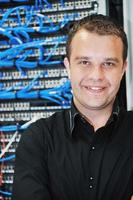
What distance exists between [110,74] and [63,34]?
28.7 inches

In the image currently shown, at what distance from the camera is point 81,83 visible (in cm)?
130

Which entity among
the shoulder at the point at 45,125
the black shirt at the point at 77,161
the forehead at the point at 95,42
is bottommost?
the black shirt at the point at 77,161

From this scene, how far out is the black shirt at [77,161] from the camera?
130 centimetres

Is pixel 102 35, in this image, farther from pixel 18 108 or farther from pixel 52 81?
pixel 18 108

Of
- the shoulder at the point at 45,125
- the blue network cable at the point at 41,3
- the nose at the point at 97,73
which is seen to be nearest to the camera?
the nose at the point at 97,73

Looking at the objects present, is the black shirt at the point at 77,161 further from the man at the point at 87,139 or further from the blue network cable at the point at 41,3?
the blue network cable at the point at 41,3

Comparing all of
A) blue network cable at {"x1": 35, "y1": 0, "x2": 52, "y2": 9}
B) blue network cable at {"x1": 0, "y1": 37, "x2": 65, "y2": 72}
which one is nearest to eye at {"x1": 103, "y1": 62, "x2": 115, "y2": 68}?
blue network cable at {"x1": 0, "y1": 37, "x2": 65, "y2": 72}

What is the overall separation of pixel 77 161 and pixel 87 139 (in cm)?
10

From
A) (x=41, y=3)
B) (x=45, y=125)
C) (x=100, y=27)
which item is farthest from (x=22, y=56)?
(x=100, y=27)

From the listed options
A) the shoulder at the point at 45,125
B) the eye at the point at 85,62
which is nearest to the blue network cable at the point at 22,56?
the shoulder at the point at 45,125

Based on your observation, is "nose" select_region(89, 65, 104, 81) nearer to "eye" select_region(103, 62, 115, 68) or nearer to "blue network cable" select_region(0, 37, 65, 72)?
"eye" select_region(103, 62, 115, 68)

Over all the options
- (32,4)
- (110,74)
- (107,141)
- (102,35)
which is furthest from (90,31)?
(32,4)

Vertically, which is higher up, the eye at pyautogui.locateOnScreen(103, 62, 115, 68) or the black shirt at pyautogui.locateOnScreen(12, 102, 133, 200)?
the eye at pyautogui.locateOnScreen(103, 62, 115, 68)

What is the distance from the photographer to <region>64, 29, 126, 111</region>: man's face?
125 cm
